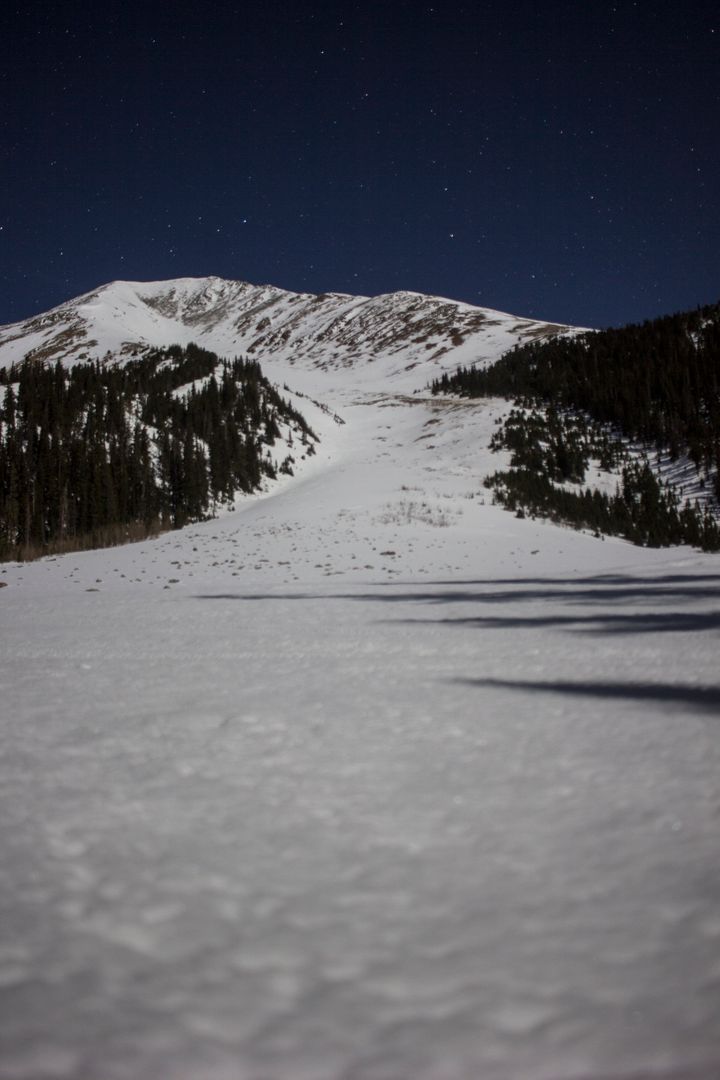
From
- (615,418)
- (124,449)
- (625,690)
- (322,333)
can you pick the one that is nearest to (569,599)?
(625,690)

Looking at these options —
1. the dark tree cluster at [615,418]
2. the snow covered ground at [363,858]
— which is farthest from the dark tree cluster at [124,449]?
the snow covered ground at [363,858]

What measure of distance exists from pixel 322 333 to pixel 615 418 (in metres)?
101

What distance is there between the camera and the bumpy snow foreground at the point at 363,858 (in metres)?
0.93

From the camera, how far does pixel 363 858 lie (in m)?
1.50

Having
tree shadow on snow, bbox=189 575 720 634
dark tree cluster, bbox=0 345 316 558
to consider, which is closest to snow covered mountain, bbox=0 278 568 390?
dark tree cluster, bbox=0 345 316 558

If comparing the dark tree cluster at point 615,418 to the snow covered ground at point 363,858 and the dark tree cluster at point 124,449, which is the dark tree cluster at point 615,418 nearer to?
the dark tree cluster at point 124,449

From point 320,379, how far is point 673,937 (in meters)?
89.5

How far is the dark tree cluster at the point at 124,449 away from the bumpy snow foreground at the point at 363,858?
20081 millimetres

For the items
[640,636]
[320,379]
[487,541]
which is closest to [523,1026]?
[640,636]

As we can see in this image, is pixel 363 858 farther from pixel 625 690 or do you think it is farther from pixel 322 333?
pixel 322 333

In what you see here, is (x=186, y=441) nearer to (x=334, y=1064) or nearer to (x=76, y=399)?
(x=76, y=399)

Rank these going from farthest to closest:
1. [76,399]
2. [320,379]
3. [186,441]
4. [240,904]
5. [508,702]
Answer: [320,379] < [76,399] < [186,441] < [508,702] < [240,904]

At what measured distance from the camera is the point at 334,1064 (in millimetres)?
876

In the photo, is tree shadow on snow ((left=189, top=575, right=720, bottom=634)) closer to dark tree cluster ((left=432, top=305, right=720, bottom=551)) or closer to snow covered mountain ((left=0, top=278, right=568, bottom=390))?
dark tree cluster ((left=432, top=305, right=720, bottom=551))
